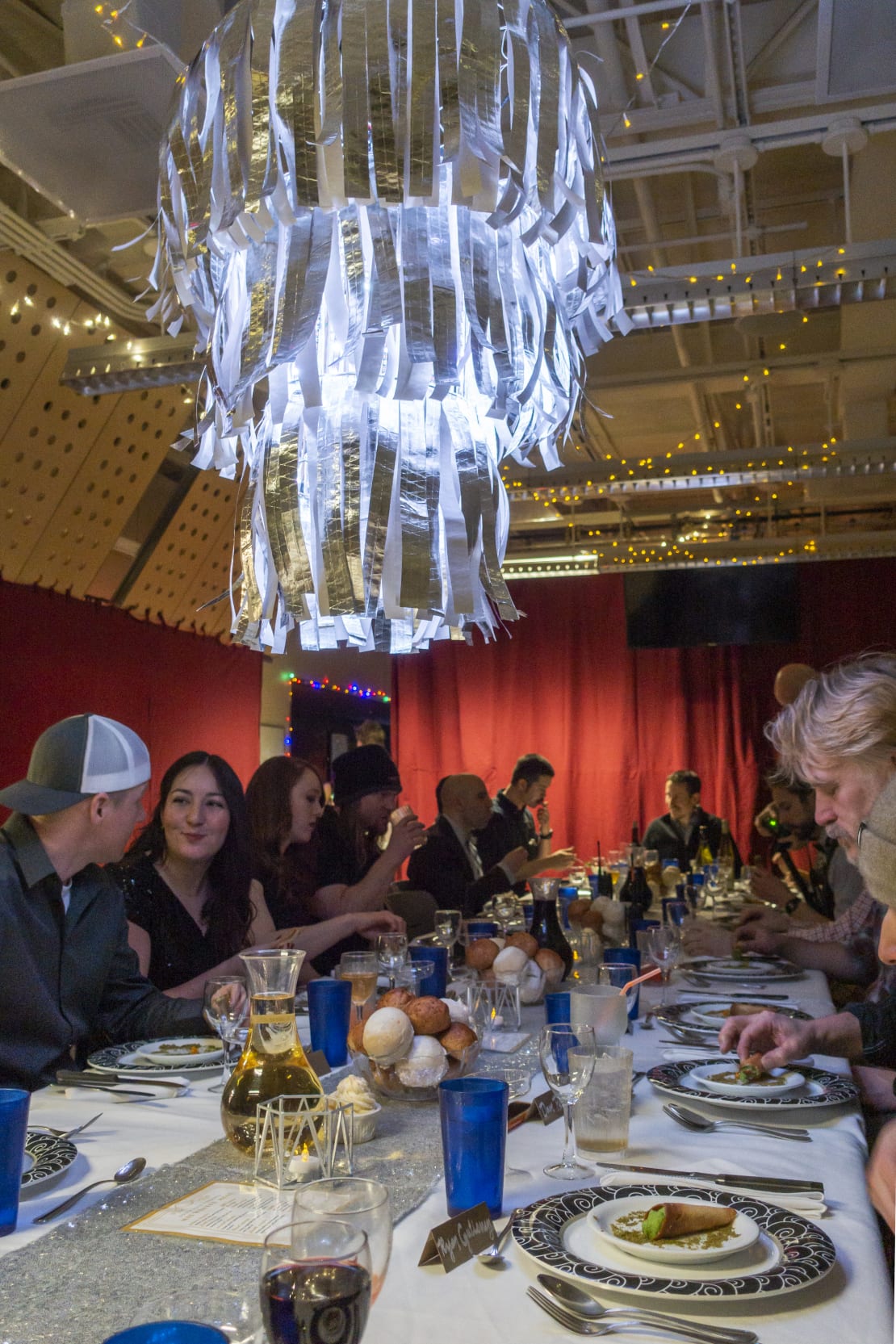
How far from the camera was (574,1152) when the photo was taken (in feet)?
4.66

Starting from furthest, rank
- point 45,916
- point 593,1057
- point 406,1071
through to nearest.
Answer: point 45,916
point 406,1071
point 593,1057

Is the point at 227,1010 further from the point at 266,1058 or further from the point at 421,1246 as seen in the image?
the point at 421,1246

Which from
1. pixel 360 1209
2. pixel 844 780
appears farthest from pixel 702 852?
pixel 360 1209

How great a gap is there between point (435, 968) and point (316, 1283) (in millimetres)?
1523

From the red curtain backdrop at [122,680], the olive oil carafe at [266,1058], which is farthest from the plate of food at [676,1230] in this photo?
the red curtain backdrop at [122,680]

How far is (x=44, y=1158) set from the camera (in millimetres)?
1354

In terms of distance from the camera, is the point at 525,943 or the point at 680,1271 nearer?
the point at 680,1271

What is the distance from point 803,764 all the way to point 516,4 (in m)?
1.47

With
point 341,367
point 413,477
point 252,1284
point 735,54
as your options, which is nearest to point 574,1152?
point 252,1284

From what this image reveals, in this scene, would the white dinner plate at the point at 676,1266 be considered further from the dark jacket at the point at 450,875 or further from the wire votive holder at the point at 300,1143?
the dark jacket at the point at 450,875

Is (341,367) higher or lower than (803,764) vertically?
higher

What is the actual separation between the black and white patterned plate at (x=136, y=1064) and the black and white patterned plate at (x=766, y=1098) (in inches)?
29.9

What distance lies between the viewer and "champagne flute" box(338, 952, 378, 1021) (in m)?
1.74

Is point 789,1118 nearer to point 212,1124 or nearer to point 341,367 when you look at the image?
point 212,1124
